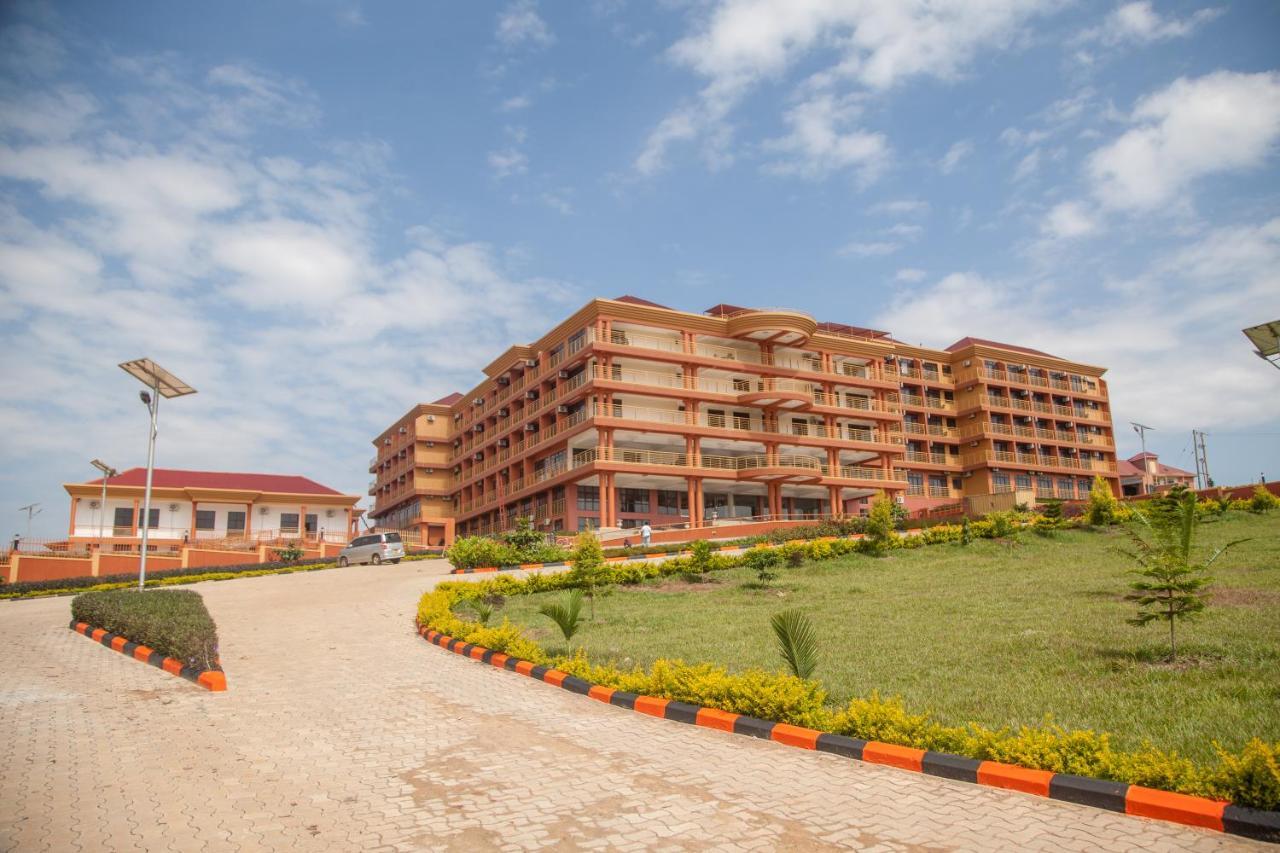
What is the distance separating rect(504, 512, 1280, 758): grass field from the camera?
8320 millimetres

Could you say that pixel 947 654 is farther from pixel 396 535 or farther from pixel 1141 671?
pixel 396 535

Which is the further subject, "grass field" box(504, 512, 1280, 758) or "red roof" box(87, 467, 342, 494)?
"red roof" box(87, 467, 342, 494)

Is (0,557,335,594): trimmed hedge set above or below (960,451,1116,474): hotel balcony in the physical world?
below

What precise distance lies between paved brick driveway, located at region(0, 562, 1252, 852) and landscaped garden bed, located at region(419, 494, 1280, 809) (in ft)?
1.74

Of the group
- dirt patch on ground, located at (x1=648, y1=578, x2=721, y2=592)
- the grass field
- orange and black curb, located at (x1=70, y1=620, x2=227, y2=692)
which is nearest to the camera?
the grass field


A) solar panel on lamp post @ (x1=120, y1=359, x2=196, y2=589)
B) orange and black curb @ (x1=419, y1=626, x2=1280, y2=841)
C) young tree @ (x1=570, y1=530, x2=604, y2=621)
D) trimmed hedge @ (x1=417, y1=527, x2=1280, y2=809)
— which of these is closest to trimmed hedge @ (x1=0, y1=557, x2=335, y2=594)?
solar panel on lamp post @ (x1=120, y1=359, x2=196, y2=589)

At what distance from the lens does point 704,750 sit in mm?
7992

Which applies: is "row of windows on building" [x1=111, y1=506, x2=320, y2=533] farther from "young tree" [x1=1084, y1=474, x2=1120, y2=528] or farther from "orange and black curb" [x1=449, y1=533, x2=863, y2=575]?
"young tree" [x1=1084, y1=474, x2=1120, y2=528]

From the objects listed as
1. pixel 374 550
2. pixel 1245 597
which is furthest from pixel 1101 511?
pixel 374 550

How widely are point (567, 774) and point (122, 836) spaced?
333cm

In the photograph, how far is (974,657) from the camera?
36.9 feet

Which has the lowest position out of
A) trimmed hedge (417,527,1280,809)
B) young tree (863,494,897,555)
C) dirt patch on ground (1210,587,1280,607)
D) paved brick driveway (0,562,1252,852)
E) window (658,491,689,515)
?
paved brick driveway (0,562,1252,852)

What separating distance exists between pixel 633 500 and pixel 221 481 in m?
32.0

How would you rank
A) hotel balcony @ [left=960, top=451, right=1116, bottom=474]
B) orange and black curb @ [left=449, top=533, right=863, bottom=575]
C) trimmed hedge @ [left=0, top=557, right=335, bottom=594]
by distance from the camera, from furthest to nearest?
1. hotel balcony @ [left=960, top=451, right=1116, bottom=474]
2. orange and black curb @ [left=449, top=533, right=863, bottom=575]
3. trimmed hedge @ [left=0, top=557, right=335, bottom=594]
